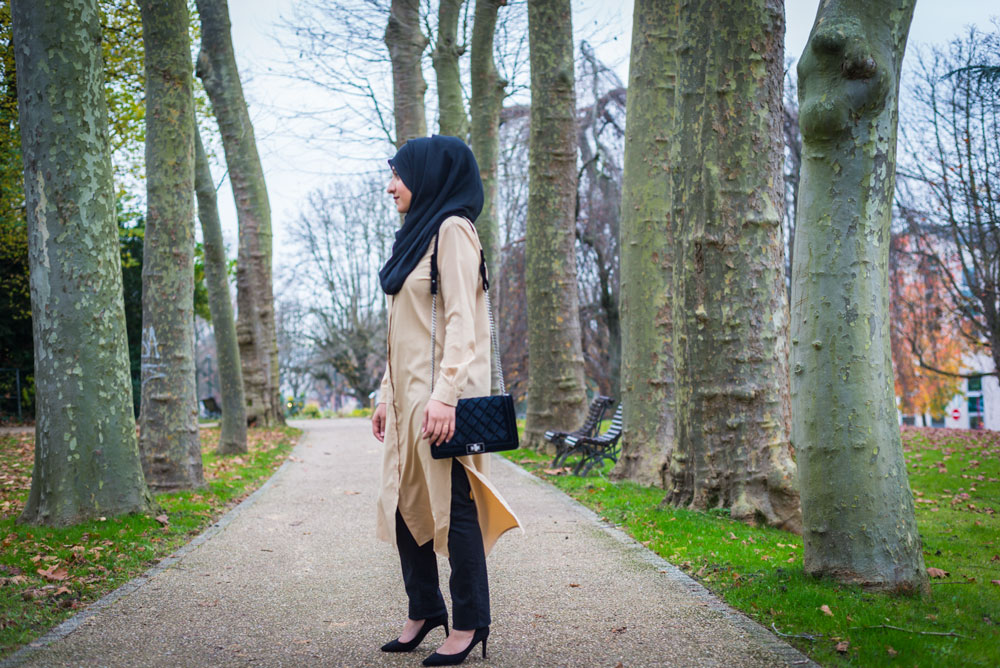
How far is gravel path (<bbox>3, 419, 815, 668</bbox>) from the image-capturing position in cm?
393

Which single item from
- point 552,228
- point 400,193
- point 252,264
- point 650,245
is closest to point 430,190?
point 400,193

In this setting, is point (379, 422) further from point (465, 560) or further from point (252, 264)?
point (252, 264)

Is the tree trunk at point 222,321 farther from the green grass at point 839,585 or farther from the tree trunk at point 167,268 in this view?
the green grass at point 839,585

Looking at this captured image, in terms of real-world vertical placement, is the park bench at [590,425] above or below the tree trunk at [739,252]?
below

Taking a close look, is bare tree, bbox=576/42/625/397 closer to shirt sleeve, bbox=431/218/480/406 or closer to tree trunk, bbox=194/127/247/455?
tree trunk, bbox=194/127/247/455

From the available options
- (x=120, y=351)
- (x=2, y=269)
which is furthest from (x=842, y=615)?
(x=2, y=269)

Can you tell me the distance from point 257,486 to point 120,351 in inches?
160

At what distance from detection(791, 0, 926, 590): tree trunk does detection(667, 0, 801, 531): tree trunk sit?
234cm

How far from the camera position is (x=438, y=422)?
352cm

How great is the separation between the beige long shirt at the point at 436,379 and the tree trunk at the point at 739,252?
357 cm

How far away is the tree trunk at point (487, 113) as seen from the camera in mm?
15438

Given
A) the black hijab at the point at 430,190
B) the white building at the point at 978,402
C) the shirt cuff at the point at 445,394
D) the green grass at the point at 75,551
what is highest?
the black hijab at the point at 430,190

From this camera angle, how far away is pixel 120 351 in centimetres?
711

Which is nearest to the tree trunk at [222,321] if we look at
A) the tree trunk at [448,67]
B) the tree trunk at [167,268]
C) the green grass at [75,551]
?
the green grass at [75,551]
